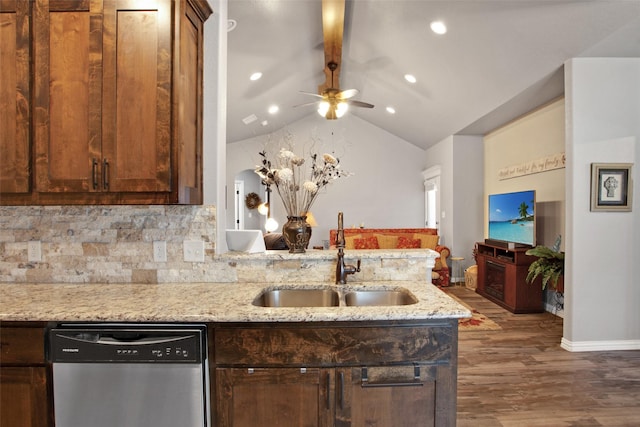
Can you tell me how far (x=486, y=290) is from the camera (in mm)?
4875

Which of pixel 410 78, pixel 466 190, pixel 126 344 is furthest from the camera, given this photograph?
pixel 466 190

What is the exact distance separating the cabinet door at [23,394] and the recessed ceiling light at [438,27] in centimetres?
406

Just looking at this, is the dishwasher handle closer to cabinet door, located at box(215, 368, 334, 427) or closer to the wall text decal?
cabinet door, located at box(215, 368, 334, 427)

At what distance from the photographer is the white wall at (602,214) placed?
298 cm

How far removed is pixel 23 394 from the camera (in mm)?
1306

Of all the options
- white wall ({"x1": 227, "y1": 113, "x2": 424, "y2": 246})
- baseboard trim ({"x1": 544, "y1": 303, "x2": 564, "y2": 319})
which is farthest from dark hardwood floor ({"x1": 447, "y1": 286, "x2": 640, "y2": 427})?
white wall ({"x1": 227, "y1": 113, "x2": 424, "y2": 246})

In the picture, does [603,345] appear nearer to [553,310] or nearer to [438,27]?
[553,310]

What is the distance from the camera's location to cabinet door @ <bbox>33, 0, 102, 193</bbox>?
154cm

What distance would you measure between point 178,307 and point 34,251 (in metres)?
1.12

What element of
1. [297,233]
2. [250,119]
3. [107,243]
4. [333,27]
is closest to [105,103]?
[107,243]

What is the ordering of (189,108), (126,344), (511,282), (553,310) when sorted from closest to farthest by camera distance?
(126,344) → (189,108) → (553,310) → (511,282)

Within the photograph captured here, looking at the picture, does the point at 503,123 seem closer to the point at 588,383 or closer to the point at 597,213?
the point at 597,213

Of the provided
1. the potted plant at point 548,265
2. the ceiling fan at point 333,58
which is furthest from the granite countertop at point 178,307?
the ceiling fan at point 333,58

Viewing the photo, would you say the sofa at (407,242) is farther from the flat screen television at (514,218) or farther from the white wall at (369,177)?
the white wall at (369,177)
